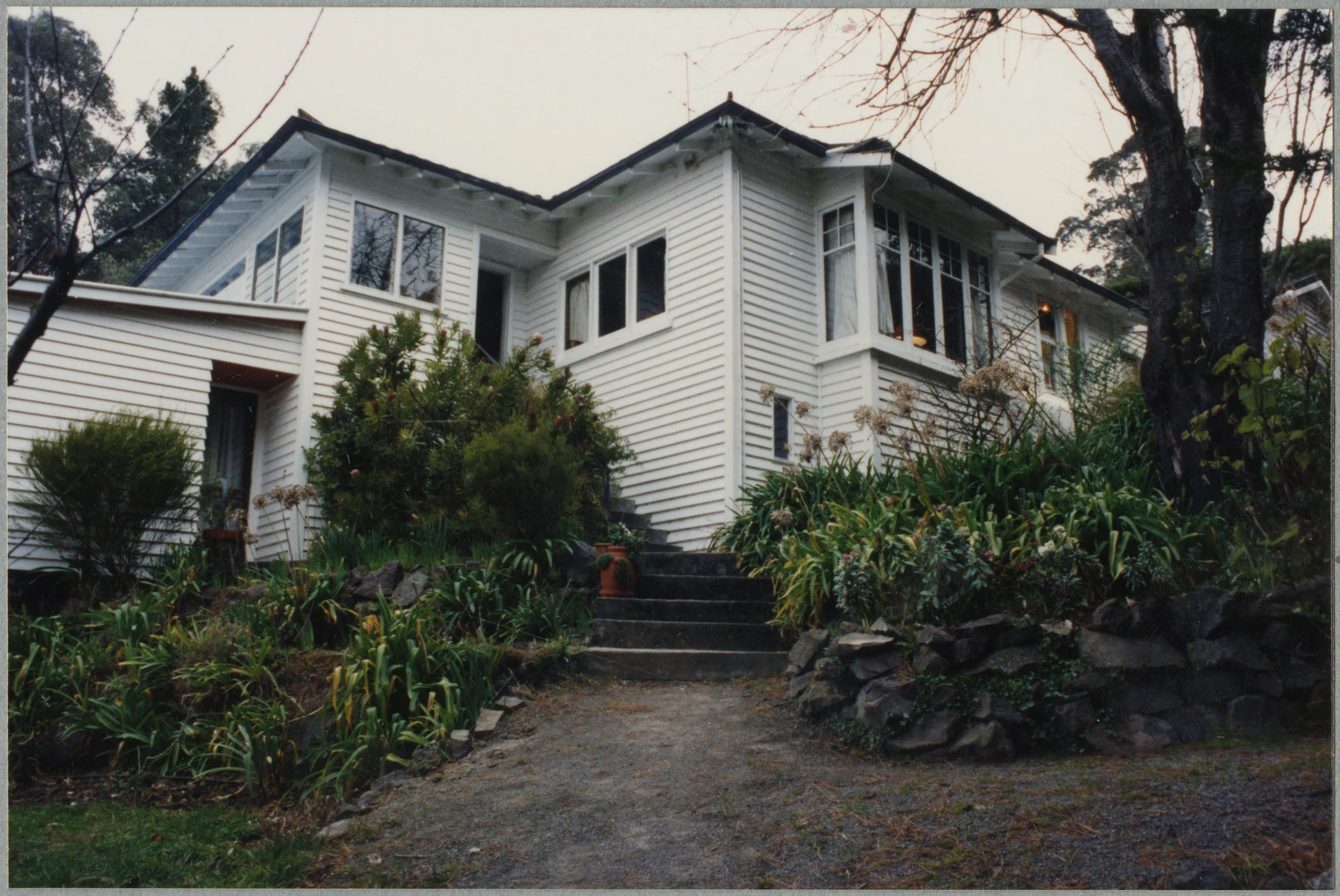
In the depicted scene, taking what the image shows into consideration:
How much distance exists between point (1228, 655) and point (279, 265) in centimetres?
1019

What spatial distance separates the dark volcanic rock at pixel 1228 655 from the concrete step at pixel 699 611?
305 cm

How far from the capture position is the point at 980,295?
12.5 m

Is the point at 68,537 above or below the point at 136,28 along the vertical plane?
below

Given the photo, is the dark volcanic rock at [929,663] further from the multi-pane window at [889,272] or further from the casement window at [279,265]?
the casement window at [279,265]

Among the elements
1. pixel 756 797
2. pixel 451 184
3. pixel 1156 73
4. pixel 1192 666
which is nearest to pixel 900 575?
pixel 1192 666

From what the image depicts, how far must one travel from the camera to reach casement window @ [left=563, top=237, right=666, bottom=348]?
11.3 meters

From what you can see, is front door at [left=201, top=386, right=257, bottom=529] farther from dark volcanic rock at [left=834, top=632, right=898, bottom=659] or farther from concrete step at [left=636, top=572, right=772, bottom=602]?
dark volcanic rock at [left=834, top=632, right=898, bottom=659]

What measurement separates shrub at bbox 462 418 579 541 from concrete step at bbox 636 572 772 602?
88cm

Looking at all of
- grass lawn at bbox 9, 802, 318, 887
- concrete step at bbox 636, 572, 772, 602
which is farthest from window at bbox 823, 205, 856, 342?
grass lawn at bbox 9, 802, 318, 887

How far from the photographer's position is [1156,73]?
22.4ft

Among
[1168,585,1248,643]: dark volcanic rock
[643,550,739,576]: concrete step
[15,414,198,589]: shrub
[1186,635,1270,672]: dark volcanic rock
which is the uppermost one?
[15,414,198,589]: shrub

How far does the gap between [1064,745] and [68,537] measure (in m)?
7.08

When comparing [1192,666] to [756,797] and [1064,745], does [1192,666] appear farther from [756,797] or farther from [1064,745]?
[756,797]

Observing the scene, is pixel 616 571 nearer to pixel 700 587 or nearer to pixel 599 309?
pixel 700 587
